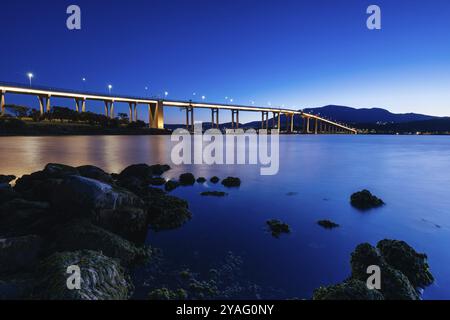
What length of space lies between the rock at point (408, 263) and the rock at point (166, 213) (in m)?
6.01

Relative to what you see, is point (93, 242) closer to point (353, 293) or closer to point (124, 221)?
point (124, 221)

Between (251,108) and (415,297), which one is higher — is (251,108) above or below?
above

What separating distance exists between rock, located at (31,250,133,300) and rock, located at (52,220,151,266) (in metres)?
0.78

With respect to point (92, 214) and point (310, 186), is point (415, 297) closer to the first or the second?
point (92, 214)

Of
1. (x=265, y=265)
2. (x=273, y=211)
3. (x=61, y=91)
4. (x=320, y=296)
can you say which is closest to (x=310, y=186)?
(x=273, y=211)

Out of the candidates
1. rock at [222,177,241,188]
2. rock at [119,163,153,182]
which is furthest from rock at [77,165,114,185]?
rock at [222,177,241,188]

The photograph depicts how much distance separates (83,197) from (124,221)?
126 centimetres

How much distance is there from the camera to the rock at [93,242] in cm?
611

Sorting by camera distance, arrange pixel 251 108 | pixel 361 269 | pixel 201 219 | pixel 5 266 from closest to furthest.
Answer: pixel 5 266
pixel 361 269
pixel 201 219
pixel 251 108

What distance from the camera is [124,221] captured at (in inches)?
302

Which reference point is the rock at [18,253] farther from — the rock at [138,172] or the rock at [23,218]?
the rock at [138,172]

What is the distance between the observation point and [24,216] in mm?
7438

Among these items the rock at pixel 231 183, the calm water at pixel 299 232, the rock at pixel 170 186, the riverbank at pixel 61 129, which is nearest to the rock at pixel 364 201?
the calm water at pixel 299 232
